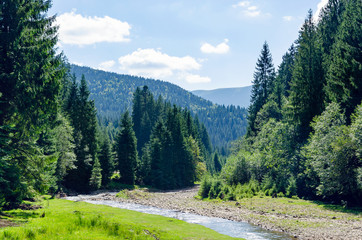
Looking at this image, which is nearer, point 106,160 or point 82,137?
point 82,137

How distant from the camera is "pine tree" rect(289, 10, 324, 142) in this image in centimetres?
4866

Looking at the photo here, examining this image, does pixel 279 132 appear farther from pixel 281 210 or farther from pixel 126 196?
pixel 126 196

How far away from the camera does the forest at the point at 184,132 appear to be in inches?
898

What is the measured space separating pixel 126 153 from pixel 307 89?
1854 inches


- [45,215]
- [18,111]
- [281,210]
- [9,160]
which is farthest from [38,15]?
[281,210]

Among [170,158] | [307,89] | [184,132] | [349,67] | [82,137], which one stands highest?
[349,67]

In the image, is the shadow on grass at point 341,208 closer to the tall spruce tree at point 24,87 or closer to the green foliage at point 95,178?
the tall spruce tree at point 24,87

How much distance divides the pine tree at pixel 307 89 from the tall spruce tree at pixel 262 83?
27133 mm

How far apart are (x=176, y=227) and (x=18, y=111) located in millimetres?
15692

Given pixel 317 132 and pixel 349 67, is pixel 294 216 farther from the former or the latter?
pixel 349 67

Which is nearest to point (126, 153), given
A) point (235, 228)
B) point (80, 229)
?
point (235, 228)

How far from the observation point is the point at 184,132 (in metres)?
93.0

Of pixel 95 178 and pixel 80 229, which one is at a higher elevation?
pixel 80 229

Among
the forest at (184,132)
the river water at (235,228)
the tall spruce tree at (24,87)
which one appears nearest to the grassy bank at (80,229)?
the river water at (235,228)
